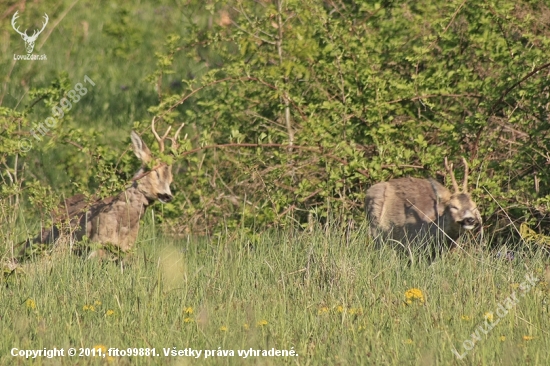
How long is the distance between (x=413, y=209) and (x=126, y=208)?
257 centimetres

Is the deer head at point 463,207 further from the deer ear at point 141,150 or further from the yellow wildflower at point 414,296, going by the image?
the deer ear at point 141,150

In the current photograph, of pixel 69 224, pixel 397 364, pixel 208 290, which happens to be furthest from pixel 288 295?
pixel 69 224

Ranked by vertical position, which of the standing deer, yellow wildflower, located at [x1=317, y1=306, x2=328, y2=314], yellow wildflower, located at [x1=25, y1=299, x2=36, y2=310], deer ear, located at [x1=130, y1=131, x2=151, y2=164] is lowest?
yellow wildflower, located at [x1=317, y1=306, x2=328, y2=314]

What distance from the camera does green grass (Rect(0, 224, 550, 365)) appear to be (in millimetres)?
5516

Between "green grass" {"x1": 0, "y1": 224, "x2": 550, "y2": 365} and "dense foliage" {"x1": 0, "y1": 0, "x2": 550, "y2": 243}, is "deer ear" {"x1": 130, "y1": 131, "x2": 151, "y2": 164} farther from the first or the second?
"green grass" {"x1": 0, "y1": 224, "x2": 550, "y2": 365}

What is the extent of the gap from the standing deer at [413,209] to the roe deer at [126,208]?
6.15 ft

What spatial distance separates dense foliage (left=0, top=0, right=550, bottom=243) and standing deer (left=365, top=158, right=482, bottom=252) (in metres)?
0.27

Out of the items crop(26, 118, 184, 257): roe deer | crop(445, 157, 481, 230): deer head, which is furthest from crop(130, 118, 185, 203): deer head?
crop(445, 157, 481, 230): deer head

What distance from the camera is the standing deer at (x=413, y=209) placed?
26.7 ft

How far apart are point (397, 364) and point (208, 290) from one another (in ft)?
6.21

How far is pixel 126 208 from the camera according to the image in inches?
336

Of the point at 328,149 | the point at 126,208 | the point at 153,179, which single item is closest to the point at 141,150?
the point at 153,179

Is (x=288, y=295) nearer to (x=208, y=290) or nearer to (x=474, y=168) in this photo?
(x=208, y=290)

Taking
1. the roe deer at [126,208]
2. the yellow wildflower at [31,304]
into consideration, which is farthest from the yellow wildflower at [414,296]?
the roe deer at [126,208]
